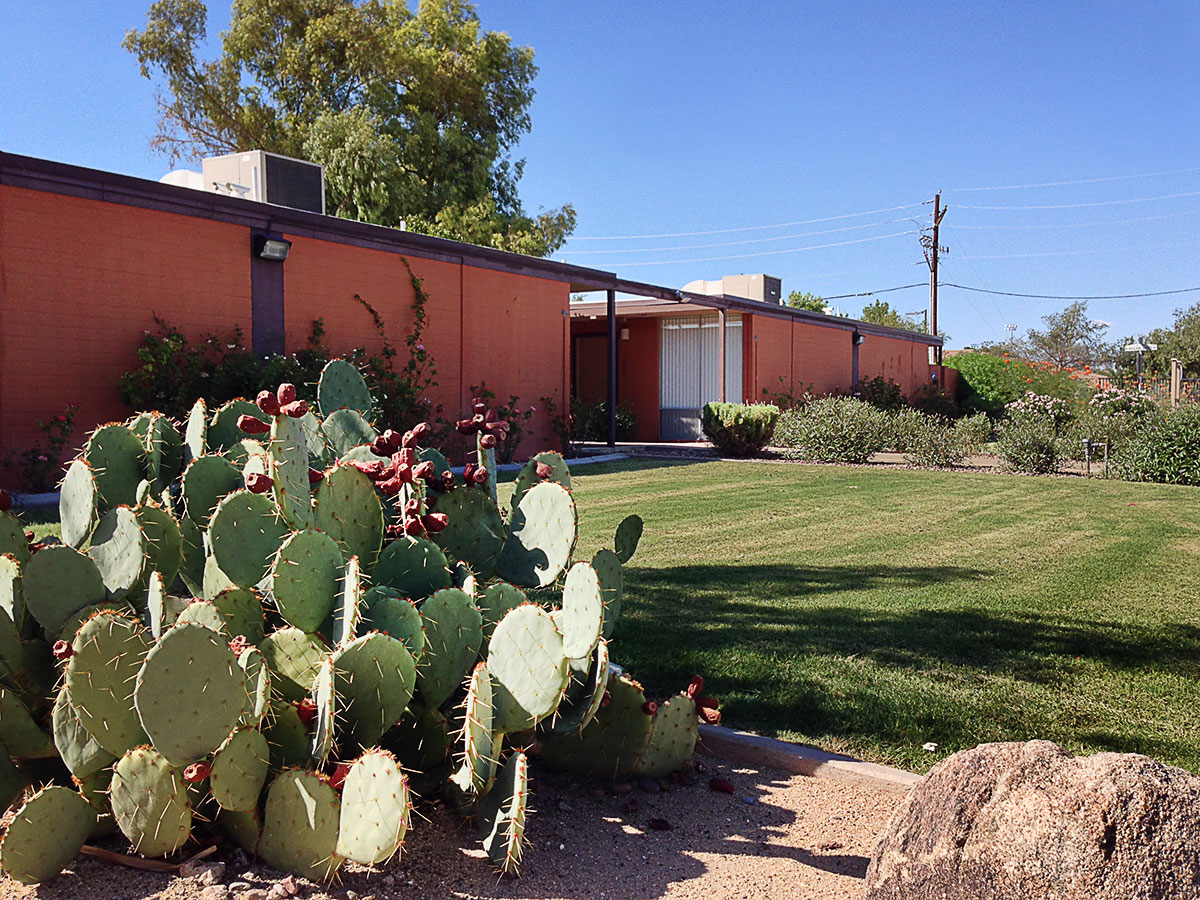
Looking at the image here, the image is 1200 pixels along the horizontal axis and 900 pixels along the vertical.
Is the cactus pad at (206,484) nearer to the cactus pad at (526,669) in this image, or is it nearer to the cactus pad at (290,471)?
the cactus pad at (290,471)

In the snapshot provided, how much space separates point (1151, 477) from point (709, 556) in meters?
9.72

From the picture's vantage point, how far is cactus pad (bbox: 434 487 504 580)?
11.2 ft

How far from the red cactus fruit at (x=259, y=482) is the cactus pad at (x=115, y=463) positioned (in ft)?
2.77

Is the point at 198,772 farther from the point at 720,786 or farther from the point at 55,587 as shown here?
the point at 720,786

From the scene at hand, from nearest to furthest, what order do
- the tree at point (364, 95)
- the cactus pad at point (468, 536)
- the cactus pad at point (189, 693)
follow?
1. the cactus pad at point (189, 693)
2. the cactus pad at point (468, 536)
3. the tree at point (364, 95)

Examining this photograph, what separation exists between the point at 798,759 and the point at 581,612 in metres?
1.17

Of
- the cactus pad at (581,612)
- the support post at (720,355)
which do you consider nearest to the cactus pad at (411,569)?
the cactus pad at (581,612)

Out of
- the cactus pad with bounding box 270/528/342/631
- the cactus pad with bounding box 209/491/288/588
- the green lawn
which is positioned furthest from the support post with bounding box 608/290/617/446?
the cactus pad with bounding box 270/528/342/631

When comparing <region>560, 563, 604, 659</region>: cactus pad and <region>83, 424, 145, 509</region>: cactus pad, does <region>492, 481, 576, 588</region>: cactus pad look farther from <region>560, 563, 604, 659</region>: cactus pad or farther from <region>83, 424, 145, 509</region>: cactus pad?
<region>83, 424, 145, 509</region>: cactus pad

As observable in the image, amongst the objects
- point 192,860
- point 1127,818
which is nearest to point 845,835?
point 1127,818

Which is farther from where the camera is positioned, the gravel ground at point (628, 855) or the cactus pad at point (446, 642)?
the cactus pad at point (446, 642)

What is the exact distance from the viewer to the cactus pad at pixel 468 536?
11.2 ft

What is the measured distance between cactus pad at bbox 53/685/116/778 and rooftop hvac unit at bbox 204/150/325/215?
37.9 ft

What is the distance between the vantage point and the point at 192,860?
2602 mm
